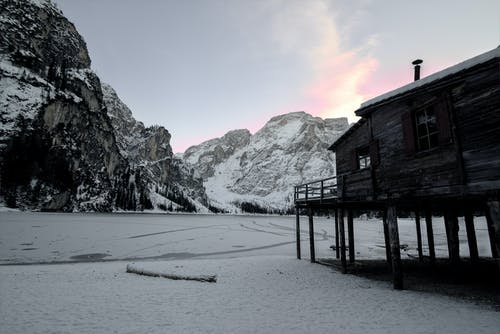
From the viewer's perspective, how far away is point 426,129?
34.3 ft

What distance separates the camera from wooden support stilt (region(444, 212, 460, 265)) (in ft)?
56.1

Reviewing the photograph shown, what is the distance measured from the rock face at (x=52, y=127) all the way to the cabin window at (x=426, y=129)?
114777 millimetres

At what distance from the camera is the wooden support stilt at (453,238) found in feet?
56.1

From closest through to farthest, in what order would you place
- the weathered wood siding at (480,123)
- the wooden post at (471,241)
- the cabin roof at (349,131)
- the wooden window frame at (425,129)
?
the weathered wood siding at (480,123)
the wooden window frame at (425,129)
the cabin roof at (349,131)
the wooden post at (471,241)

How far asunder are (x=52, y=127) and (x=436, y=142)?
135 metres

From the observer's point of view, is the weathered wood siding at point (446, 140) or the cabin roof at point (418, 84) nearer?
the weathered wood siding at point (446, 140)

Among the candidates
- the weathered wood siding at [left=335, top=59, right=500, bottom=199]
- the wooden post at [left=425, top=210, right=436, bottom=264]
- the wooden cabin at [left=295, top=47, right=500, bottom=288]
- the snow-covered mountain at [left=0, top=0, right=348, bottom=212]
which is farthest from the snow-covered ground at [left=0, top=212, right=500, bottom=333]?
the snow-covered mountain at [left=0, top=0, right=348, bottom=212]

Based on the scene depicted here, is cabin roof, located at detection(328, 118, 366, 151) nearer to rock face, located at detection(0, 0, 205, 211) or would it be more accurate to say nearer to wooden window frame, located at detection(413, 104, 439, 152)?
wooden window frame, located at detection(413, 104, 439, 152)

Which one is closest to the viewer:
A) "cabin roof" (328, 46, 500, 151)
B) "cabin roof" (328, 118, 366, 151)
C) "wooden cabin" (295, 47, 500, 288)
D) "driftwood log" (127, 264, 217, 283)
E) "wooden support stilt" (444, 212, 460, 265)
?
"wooden cabin" (295, 47, 500, 288)

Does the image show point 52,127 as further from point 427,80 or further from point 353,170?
point 427,80

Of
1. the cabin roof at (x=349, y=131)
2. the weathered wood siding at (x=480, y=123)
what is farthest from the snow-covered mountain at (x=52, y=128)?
the weathered wood siding at (x=480, y=123)

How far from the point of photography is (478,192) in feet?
27.3

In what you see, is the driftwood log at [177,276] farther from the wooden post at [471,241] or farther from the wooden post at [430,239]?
the wooden post at [471,241]

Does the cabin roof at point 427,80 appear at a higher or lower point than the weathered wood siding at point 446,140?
higher
